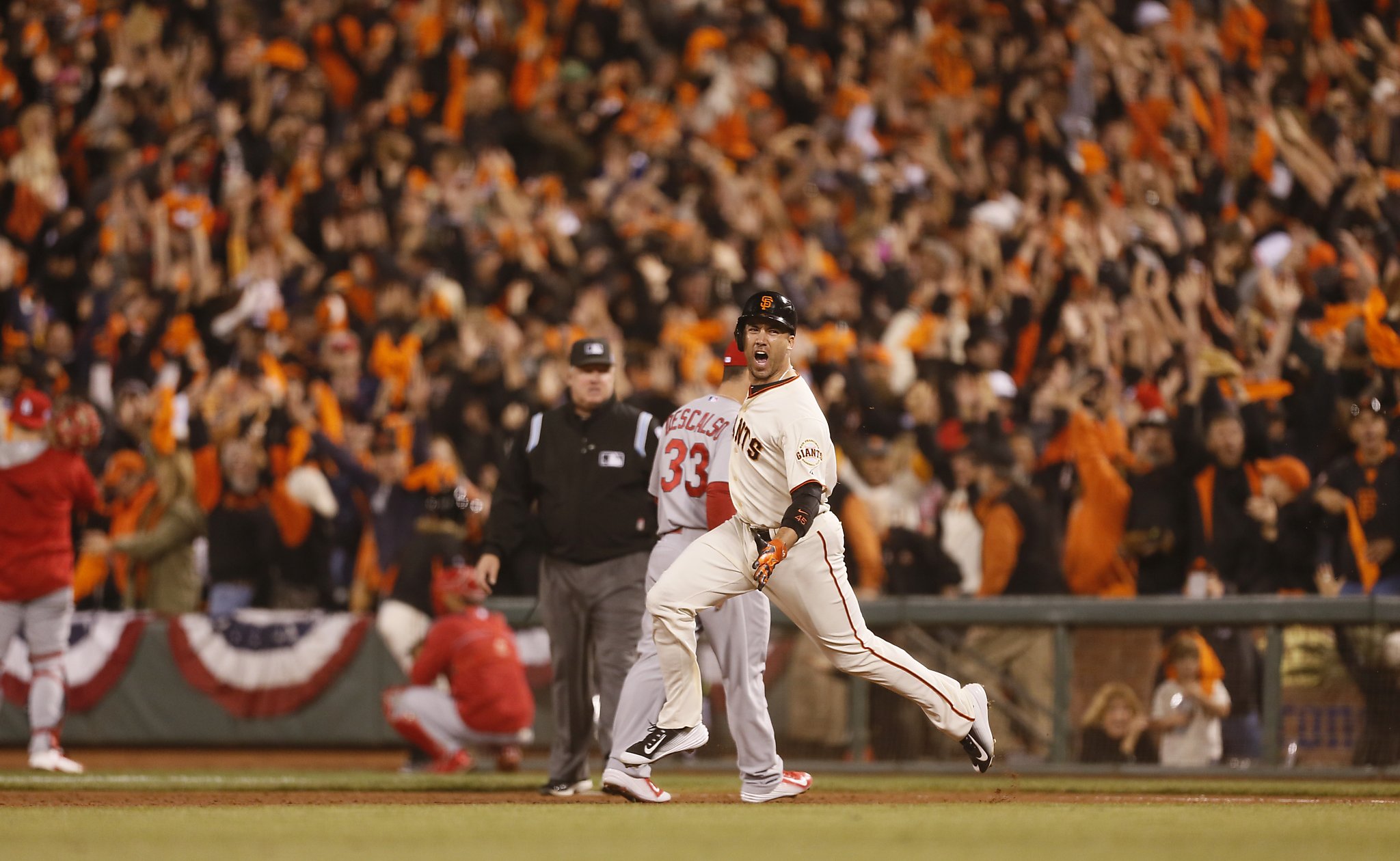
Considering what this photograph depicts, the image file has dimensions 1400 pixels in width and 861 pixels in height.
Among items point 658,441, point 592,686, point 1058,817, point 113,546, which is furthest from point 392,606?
point 1058,817

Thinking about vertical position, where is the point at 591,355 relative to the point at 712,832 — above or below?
above

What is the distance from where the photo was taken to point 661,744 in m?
7.86

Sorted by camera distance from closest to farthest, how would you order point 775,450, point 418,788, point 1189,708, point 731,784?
1. point 775,450
2. point 418,788
3. point 731,784
4. point 1189,708

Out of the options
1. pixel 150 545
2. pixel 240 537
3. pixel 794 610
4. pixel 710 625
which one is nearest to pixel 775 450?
pixel 794 610

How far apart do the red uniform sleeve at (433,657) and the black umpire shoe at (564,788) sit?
8.01ft

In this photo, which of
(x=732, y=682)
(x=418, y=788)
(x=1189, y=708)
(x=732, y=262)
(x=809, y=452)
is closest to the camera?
(x=809, y=452)

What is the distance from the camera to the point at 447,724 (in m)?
11.4

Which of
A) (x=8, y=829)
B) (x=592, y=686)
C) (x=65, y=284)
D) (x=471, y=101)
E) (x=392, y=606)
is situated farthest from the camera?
(x=471, y=101)

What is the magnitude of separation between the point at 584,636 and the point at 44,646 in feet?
12.7

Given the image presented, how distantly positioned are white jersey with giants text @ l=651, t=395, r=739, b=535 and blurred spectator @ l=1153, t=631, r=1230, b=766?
3.91 metres

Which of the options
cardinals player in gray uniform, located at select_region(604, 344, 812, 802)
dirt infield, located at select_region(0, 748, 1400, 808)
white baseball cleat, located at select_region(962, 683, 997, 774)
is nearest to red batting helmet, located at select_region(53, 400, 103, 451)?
dirt infield, located at select_region(0, 748, 1400, 808)

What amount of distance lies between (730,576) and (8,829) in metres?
2.96

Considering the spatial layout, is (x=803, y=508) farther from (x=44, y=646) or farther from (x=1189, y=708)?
(x=44, y=646)

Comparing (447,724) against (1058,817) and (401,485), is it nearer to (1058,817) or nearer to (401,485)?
(401,485)
